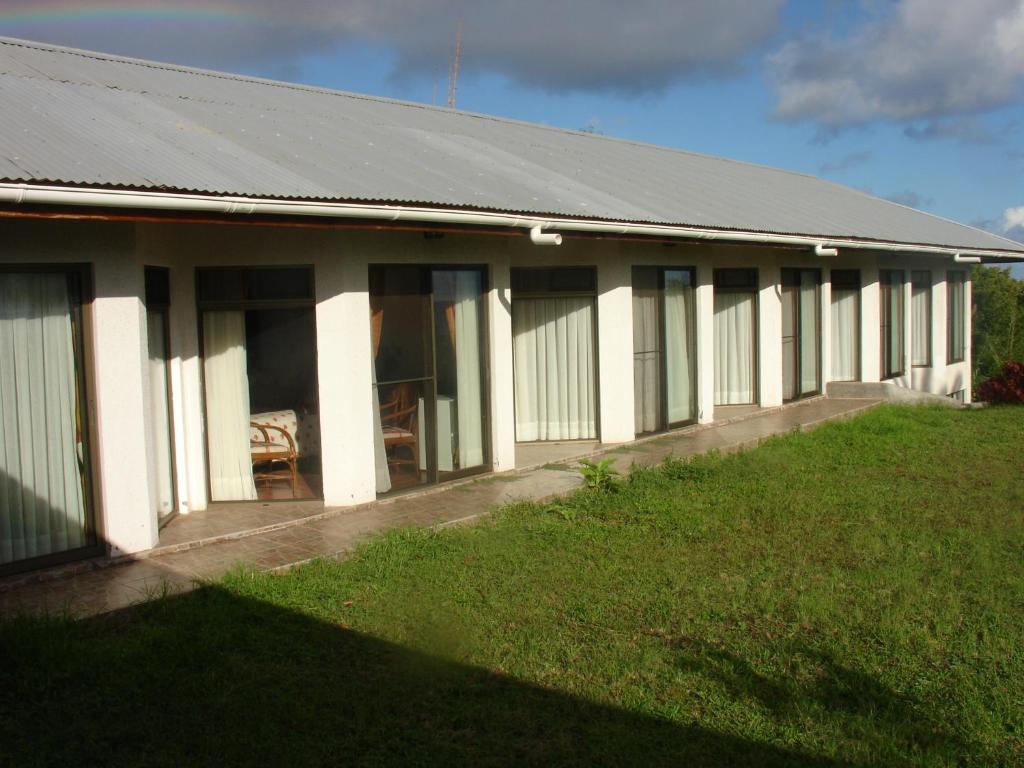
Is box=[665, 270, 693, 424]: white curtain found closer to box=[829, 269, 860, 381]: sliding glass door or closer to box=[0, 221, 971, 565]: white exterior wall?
box=[0, 221, 971, 565]: white exterior wall

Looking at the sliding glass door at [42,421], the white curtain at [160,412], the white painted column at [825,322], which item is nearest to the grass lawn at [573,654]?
the sliding glass door at [42,421]

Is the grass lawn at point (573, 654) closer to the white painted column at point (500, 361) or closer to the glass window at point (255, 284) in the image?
the white painted column at point (500, 361)

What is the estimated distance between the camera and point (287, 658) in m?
5.43

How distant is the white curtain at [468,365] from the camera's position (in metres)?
9.91

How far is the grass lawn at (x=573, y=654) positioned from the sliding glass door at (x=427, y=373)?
1.69 meters

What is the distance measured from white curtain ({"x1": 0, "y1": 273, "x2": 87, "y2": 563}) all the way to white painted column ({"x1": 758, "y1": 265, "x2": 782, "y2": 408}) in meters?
10.8

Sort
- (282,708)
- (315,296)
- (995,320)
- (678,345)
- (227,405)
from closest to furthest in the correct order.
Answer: (282,708)
(315,296)
(227,405)
(678,345)
(995,320)

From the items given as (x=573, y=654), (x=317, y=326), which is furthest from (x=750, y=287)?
(x=573, y=654)

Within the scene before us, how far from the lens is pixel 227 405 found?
29.7ft

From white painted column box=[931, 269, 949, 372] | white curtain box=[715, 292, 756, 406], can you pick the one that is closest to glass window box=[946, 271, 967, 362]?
white painted column box=[931, 269, 949, 372]

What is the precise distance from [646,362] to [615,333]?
2.89 feet

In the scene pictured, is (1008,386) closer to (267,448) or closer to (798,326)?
(798,326)

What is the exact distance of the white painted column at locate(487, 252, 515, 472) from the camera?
10117 millimetres

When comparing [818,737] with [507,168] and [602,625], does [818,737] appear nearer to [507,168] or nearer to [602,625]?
[602,625]
